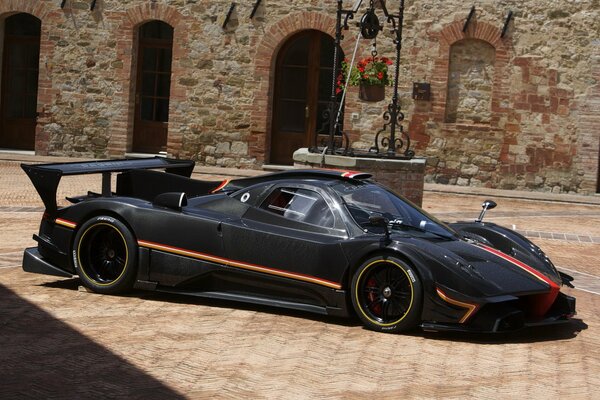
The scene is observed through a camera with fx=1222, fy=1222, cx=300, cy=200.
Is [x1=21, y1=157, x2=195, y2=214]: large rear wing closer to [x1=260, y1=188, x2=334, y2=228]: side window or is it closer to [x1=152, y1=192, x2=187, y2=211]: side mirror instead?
[x1=152, y1=192, x2=187, y2=211]: side mirror

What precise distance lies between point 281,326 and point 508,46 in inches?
592

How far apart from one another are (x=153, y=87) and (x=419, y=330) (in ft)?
56.8

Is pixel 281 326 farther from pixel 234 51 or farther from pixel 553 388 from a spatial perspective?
pixel 234 51

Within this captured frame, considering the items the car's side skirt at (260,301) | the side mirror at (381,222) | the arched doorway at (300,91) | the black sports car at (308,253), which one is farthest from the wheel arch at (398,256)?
the arched doorway at (300,91)

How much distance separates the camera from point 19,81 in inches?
1016

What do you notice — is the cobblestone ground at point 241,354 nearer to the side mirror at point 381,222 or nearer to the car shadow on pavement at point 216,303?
the car shadow on pavement at point 216,303

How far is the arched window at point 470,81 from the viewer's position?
22.6m

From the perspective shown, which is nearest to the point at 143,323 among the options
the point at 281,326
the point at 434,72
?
the point at 281,326

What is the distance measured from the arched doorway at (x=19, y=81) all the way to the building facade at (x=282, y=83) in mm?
29

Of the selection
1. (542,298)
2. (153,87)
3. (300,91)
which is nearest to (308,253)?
(542,298)

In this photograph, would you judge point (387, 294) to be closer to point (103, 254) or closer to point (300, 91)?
point (103, 254)

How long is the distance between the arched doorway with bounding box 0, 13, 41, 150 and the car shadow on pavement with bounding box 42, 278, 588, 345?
654 inches

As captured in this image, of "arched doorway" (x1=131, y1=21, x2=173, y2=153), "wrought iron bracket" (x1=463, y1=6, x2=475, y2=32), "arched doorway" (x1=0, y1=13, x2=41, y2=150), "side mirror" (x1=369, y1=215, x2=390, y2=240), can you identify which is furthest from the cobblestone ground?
"arched doorway" (x1=0, y1=13, x2=41, y2=150)

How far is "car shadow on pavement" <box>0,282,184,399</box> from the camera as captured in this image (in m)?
6.20
